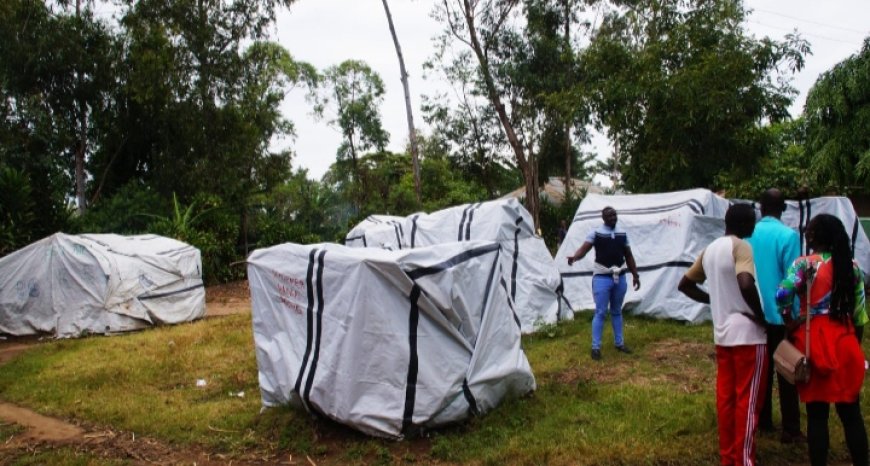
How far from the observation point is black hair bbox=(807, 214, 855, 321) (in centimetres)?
353

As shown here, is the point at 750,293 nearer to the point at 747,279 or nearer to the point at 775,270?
the point at 747,279

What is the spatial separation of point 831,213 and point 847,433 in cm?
712

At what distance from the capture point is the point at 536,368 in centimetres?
673

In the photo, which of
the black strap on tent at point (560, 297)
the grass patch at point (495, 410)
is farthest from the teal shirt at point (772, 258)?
the black strap on tent at point (560, 297)

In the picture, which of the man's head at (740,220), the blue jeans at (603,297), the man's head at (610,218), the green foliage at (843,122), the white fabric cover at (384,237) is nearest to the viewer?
the man's head at (740,220)

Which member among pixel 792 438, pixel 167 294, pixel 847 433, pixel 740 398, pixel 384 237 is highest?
pixel 384 237

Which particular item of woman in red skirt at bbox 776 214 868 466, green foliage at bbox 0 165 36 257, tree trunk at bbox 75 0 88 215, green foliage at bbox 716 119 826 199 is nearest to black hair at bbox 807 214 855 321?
woman in red skirt at bbox 776 214 868 466

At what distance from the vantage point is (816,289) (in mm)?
3562

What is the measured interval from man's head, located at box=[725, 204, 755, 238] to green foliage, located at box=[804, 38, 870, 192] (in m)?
10.3

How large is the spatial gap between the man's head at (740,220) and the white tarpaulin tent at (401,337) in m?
1.89

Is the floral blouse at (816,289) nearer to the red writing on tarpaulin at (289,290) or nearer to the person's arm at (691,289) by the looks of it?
the person's arm at (691,289)

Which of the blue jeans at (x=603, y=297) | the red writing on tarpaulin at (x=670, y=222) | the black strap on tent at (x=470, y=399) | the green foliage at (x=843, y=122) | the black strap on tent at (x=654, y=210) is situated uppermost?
the green foliage at (x=843, y=122)

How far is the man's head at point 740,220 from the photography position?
13.1ft

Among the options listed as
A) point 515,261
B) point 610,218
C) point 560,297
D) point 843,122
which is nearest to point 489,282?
point 610,218
